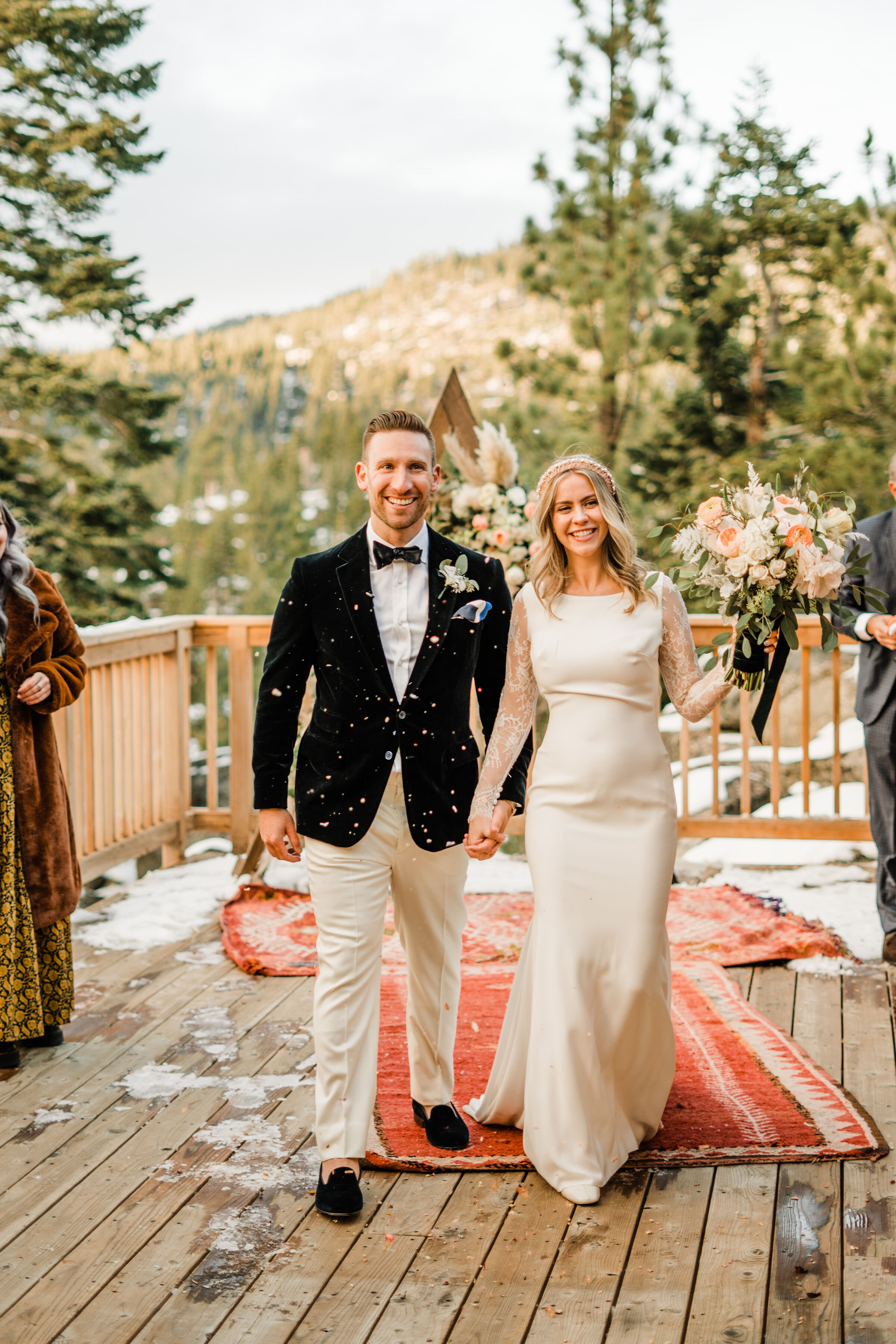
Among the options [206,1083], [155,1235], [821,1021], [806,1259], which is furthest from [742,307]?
[155,1235]

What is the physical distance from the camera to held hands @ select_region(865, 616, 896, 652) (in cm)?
382

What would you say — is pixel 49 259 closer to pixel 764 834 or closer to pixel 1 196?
pixel 1 196

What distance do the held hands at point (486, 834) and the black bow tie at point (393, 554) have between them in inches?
23.1

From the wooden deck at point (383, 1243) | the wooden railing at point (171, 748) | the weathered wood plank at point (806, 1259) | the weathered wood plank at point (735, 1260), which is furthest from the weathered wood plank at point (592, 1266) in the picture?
the wooden railing at point (171, 748)

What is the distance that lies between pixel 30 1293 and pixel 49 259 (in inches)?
500

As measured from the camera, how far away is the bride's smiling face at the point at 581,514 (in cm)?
262

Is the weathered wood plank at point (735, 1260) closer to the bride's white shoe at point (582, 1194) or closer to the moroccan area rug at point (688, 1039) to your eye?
the moroccan area rug at point (688, 1039)

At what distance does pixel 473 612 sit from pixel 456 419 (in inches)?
103

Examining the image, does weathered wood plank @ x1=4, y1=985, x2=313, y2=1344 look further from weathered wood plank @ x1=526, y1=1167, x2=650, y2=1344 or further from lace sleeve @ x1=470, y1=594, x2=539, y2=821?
lace sleeve @ x1=470, y1=594, x2=539, y2=821

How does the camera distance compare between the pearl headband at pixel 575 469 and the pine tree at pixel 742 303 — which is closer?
the pearl headband at pixel 575 469

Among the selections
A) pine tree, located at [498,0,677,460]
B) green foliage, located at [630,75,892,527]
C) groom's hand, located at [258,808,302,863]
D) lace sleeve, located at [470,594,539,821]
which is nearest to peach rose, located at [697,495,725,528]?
lace sleeve, located at [470,594,539,821]

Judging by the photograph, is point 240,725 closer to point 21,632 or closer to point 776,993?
point 21,632

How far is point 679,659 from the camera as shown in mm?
2684

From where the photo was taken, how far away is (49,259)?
12.9 meters
